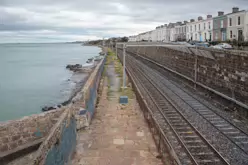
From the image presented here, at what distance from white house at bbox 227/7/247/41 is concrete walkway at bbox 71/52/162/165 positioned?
3075 cm

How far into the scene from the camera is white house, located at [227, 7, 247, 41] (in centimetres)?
3943

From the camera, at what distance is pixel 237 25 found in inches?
1652

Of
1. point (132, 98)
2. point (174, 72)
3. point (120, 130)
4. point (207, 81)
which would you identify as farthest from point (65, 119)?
point (174, 72)

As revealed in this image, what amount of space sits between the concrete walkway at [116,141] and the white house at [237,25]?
30748 millimetres

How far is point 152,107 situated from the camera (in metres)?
15.4

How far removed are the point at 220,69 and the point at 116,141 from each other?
9920mm

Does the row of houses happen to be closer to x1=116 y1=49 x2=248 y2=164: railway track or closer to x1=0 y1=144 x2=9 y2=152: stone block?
x1=116 y1=49 x2=248 y2=164: railway track

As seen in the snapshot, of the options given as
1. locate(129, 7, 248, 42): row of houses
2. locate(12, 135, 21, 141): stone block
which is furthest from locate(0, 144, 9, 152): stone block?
locate(129, 7, 248, 42): row of houses

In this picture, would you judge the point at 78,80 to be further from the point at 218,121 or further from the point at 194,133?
the point at 194,133

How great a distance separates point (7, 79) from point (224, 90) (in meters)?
39.0

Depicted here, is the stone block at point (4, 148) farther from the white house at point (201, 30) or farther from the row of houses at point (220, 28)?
the white house at point (201, 30)

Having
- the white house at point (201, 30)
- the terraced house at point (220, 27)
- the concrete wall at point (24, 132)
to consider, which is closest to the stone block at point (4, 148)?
the concrete wall at point (24, 132)

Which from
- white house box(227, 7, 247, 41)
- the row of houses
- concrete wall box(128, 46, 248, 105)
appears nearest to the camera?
concrete wall box(128, 46, 248, 105)

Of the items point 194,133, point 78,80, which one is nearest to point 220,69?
point 194,133
